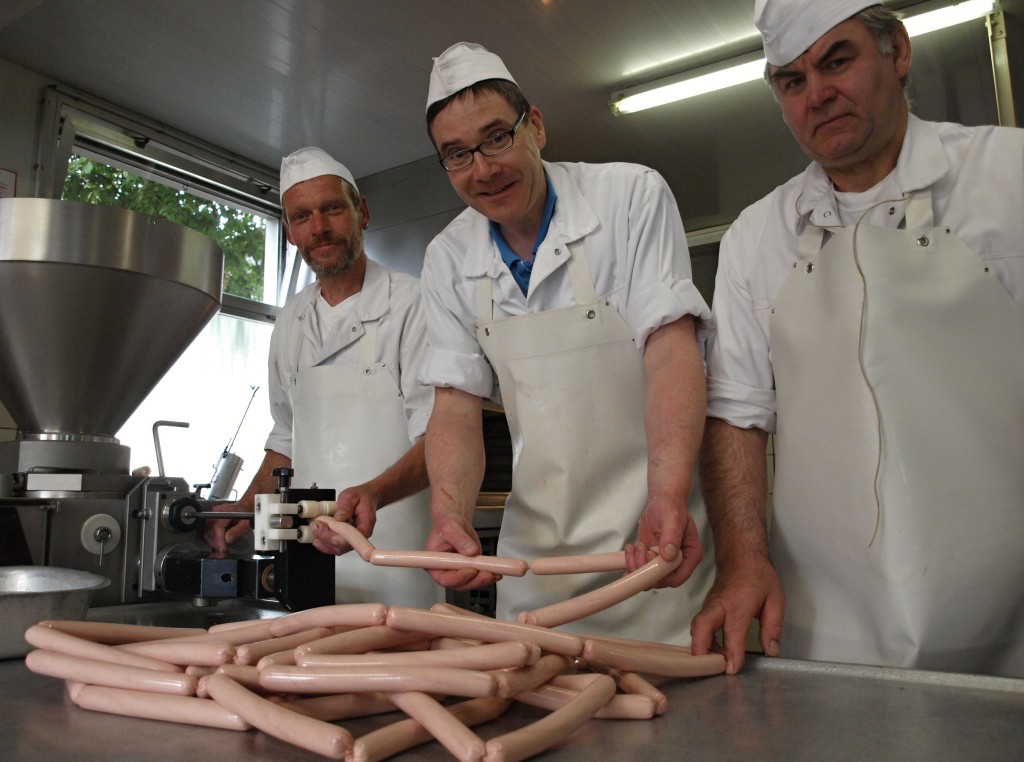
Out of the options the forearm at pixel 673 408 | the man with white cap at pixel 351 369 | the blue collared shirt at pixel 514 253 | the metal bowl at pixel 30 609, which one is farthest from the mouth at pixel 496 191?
the metal bowl at pixel 30 609

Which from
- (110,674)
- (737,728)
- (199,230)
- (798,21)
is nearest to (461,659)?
(737,728)

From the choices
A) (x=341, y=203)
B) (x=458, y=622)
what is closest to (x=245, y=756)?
(x=458, y=622)

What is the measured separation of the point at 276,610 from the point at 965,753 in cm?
136

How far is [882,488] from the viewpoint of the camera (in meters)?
1.28

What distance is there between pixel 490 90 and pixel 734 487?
0.85m

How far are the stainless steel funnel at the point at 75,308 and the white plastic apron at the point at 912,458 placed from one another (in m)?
1.62

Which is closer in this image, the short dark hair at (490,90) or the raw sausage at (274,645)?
the raw sausage at (274,645)

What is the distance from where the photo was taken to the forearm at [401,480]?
1811 millimetres

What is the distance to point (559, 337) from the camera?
5.27 feet

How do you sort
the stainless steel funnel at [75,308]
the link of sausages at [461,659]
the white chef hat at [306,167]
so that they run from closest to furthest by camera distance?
the link of sausages at [461,659], the stainless steel funnel at [75,308], the white chef hat at [306,167]

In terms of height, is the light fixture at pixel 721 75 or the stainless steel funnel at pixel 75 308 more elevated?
the light fixture at pixel 721 75

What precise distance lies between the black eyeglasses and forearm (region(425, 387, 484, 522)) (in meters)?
0.45

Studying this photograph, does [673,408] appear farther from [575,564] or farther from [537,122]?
[537,122]

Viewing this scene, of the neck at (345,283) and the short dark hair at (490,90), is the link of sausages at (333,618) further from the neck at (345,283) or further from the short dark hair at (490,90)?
the neck at (345,283)
